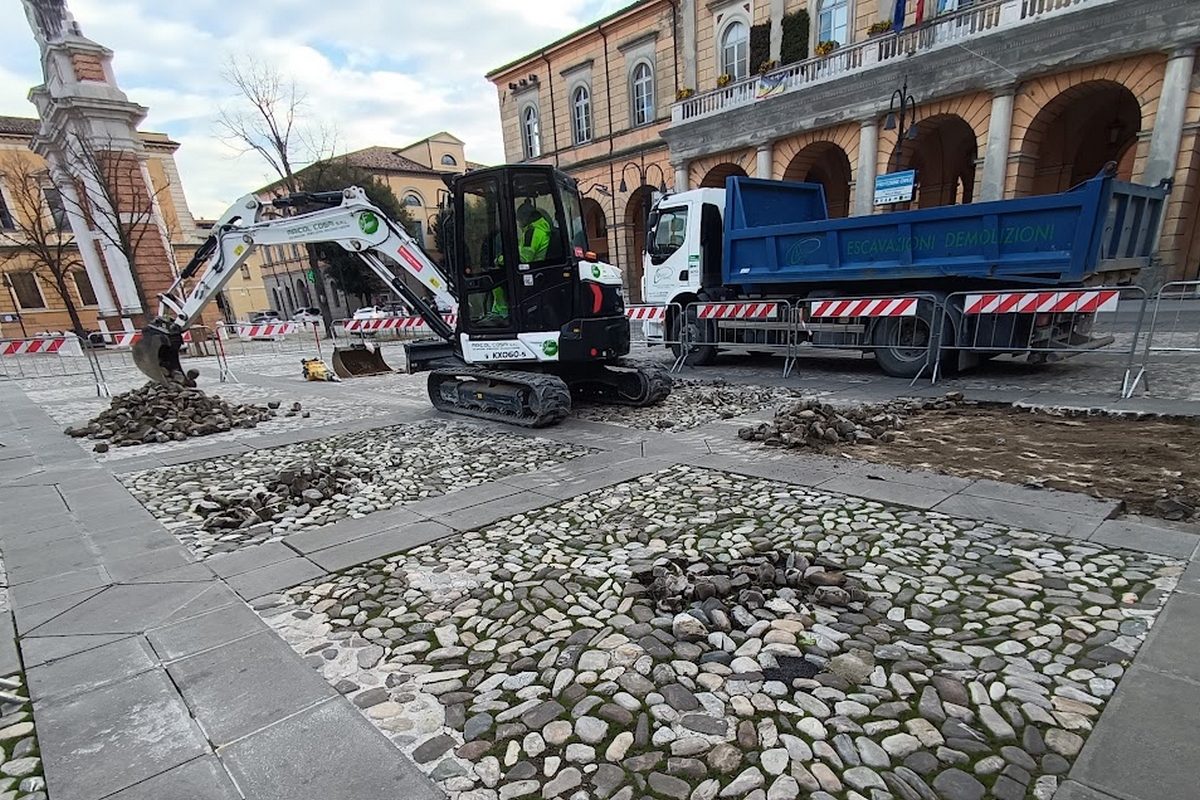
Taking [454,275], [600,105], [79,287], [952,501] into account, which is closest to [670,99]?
[600,105]

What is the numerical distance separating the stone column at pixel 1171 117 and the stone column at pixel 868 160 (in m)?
6.53

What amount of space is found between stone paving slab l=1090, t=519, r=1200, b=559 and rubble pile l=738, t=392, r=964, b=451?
7.54 feet

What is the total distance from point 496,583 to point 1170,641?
3190 millimetres

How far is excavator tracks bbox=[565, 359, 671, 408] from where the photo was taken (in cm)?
803

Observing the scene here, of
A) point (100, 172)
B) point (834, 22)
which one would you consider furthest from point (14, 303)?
point (834, 22)

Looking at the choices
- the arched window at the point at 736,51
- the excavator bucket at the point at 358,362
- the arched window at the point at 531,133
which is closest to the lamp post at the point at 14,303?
the arched window at the point at 531,133

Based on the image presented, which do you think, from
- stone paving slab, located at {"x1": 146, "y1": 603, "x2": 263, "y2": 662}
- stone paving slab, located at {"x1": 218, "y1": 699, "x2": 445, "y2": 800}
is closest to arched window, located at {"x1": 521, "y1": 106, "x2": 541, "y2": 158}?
stone paving slab, located at {"x1": 146, "y1": 603, "x2": 263, "y2": 662}

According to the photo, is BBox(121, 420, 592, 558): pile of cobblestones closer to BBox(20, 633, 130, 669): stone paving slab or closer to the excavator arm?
BBox(20, 633, 130, 669): stone paving slab

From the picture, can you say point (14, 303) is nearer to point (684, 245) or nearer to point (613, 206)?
point (613, 206)

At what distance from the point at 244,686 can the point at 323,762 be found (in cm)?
74

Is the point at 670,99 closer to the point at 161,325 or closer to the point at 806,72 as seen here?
the point at 806,72

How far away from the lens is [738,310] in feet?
35.3

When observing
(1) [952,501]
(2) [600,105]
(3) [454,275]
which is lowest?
(1) [952,501]

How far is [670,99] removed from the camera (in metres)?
25.8
